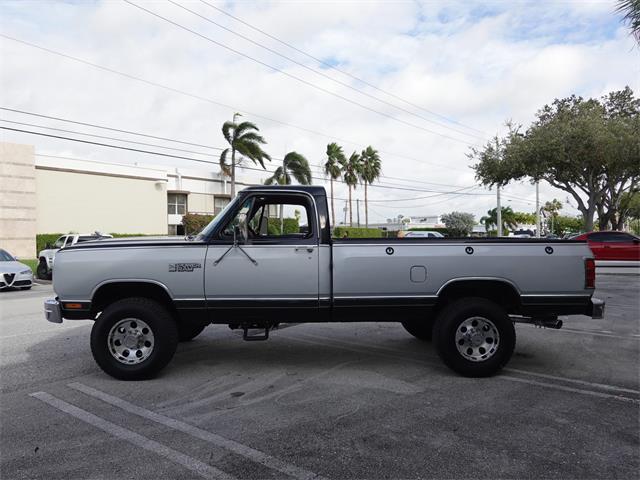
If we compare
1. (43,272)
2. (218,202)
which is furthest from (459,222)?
(43,272)

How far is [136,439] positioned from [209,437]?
56 centimetres

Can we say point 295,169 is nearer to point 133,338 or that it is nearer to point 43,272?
point 43,272

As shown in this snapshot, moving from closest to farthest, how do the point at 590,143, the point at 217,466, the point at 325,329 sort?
the point at 217,466
the point at 325,329
the point at 590,143

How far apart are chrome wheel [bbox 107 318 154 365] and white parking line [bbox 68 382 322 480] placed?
1.48ft

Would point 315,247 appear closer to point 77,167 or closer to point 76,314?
point 76,314

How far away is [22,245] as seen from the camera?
99.3 ft

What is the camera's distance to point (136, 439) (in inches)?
159

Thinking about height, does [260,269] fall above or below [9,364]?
above

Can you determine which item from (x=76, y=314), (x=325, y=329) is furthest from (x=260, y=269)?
(x=325, y=329)

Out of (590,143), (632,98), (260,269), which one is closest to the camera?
(260,269)

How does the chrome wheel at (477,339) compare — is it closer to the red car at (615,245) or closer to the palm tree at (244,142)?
the red car at (615,245)

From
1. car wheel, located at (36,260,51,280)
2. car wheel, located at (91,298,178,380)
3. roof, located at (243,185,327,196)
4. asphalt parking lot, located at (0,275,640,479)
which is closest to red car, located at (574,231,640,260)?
asphalt parking lot, located at (0,275,640,479)

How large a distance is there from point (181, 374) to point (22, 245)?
1146 inches

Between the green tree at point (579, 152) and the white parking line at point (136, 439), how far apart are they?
24.9 m
